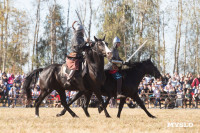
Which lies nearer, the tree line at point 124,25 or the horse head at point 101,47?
the horse head at point 101,47

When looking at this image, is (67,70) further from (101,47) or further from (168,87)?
(168,87)

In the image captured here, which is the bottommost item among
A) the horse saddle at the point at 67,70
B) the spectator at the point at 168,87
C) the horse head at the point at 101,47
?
the spectator at the point at 168,87

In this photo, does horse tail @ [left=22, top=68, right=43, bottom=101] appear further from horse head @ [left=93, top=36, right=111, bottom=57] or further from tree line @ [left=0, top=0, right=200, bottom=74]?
tree line @ [left=0, top=0, right=200, bottom=74]

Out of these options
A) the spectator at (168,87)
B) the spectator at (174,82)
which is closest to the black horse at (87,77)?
the spectator at (168,87)

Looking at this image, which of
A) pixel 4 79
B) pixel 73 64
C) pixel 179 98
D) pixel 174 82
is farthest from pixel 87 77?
pixel 4 79

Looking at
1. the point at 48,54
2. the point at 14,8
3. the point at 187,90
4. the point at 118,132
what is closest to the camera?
the point at 118,132

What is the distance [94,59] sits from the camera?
34.8 feet

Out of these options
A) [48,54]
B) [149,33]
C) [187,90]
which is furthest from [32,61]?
[187,90]

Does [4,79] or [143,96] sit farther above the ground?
[4,79]

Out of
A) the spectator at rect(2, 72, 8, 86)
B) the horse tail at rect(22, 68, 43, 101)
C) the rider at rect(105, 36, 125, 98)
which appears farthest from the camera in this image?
the spectator at rect(2, 72, 8, 86)

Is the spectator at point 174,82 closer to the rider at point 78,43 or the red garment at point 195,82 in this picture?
the red garment at point 195,82

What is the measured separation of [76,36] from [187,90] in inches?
526

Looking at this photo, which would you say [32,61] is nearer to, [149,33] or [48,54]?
[48,54]

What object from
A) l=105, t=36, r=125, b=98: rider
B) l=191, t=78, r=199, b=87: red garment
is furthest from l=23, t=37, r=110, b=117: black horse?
l=191, t=78, r=199, b=87: red garment
